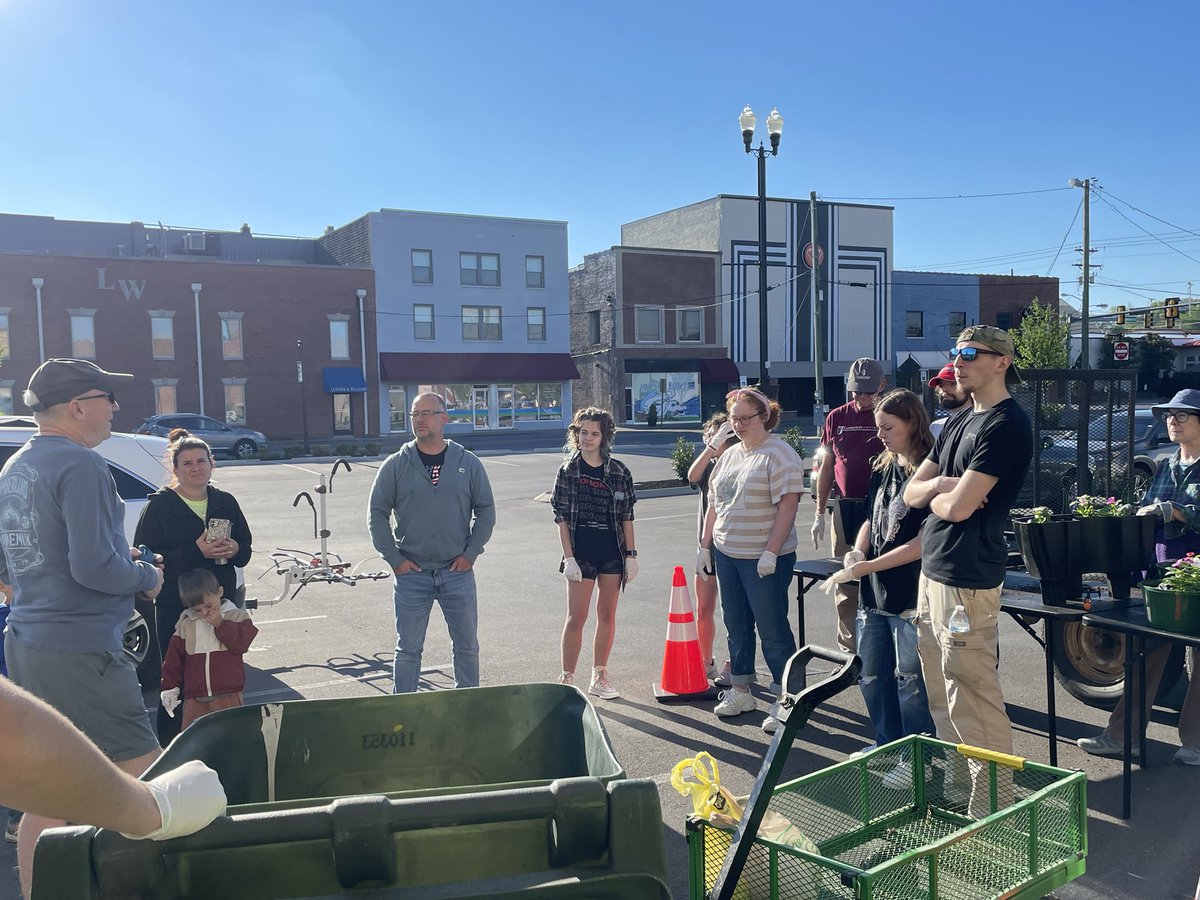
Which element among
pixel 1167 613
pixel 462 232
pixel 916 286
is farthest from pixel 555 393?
pixel 1167 613

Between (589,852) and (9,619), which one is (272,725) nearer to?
(589,852)

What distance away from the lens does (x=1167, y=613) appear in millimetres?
4102

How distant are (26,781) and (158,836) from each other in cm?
31

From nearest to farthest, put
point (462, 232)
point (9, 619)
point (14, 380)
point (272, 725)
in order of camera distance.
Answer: point (272, 725)
point (9, 619)
point (14, 380)
point (462, 232)

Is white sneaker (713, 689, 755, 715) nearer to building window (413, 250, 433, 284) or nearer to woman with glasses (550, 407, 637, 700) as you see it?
woman with glasses (550, 407, 637, 700)

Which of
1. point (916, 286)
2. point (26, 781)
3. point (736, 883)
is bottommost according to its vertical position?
point (736, 883)

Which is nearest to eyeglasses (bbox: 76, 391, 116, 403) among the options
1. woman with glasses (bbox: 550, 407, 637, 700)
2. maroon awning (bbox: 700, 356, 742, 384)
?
woman with glasses (bbox: 550, 407, 637, 700)

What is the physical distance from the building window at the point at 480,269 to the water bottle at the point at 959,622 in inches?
1651

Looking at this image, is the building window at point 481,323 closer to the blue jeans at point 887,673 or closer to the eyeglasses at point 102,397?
the blue jeans at point 887,673

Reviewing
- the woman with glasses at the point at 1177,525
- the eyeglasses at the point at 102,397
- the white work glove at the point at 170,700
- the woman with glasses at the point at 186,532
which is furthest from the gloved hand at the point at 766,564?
the eyeglasses at the point at 102,397

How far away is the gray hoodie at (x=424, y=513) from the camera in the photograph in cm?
550

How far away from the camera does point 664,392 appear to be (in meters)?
48.0

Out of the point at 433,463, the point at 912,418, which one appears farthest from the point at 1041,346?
the point at 433,463

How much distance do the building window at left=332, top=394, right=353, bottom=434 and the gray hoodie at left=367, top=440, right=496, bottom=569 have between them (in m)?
37.4
